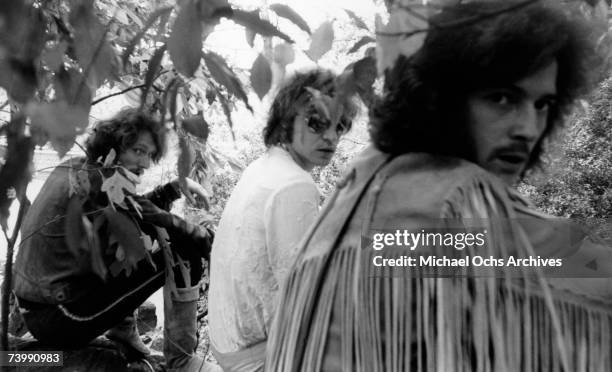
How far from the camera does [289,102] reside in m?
2.14

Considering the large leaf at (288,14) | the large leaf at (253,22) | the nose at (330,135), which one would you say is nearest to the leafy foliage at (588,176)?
the nose at (330,135)

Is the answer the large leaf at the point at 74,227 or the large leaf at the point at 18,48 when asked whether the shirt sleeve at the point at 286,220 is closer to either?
the large leaf at the point at 74,227

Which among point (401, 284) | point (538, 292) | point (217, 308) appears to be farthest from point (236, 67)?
point (538, 292)

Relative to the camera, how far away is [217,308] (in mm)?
1930

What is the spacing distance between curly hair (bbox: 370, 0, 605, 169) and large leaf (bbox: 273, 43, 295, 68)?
6.8 inches

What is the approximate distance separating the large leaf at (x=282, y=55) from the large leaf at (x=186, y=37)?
0.33 meters

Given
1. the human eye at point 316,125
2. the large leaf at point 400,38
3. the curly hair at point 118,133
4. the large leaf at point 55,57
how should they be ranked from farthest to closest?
the curly hair at point 118,133, the human eye at point 316,125, the large leaf at point 55,57, the large leaf at point 400,38

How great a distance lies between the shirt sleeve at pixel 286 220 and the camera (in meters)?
1.79

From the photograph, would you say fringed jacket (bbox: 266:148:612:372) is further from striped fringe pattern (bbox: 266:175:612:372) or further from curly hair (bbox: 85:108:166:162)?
curly hair (bbox: 85:108:166:162)

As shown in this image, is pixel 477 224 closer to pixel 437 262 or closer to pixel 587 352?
pixel 437 262

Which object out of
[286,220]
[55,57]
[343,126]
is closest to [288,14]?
[55,57]

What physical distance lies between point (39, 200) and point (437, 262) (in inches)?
80.2

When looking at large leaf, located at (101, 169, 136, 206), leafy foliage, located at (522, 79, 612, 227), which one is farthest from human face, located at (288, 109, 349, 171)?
leafy foliage, located at (522, 79, 612, 227)

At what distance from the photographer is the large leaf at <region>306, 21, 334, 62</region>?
1.06 m
